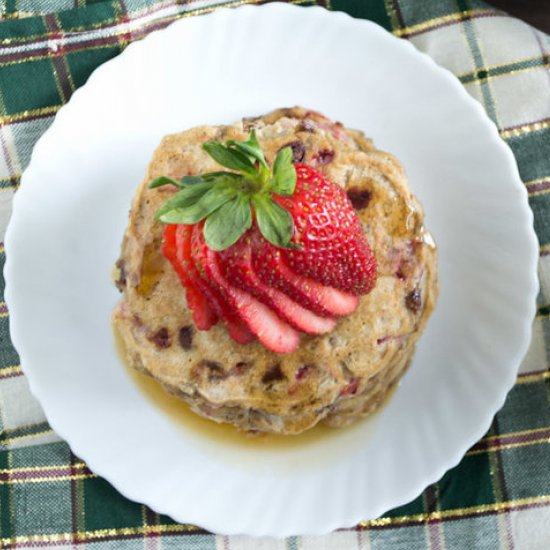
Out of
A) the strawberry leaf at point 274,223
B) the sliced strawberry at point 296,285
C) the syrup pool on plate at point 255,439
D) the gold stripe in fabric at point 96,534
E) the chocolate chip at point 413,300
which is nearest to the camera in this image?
the strawberry leaf at point 274,223

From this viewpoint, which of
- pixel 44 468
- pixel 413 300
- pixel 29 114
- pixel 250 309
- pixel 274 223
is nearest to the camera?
pixel 274 223

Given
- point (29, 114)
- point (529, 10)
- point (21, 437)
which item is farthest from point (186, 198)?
point (529, 10)

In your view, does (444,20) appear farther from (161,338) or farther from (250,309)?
(161,338)

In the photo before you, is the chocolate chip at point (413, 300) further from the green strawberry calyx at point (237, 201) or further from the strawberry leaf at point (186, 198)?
the strawberry leaf at point (186, 198)

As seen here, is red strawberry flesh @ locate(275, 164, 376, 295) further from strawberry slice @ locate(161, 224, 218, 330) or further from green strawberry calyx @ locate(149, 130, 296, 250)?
strawberry slice @ locate(161, 224, 218, 330)

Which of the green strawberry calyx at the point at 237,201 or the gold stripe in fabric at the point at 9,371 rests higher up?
the green strawberry calyx at the point at 237,201

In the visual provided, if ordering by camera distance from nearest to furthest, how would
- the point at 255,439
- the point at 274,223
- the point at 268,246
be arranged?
1. the point at 274,223
2. the point at 268,246
3. the point at 255,439

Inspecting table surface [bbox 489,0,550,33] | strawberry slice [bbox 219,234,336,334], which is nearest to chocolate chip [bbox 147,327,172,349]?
strawberry slice [bbox 219,234,336,334]

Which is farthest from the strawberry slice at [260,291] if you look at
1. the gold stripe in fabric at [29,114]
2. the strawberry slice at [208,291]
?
the gold stripe in fabric at [29,114]
